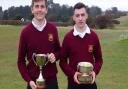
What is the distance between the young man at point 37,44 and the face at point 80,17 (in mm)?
324

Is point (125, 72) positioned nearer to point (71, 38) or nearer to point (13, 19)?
point (71, 38)

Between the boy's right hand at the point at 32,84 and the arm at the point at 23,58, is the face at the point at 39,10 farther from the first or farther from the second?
the boy's right hand at the point at 32,84

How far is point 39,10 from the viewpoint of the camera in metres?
5.46

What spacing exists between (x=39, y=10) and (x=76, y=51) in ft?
2.38

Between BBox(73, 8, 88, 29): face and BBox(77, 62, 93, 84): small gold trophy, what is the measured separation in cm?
52

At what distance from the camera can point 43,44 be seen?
219 inches

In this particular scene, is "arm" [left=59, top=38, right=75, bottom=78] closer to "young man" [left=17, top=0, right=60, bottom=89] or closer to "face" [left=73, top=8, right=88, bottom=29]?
"young man" [left=17, top=0, right=60, bottom=89]

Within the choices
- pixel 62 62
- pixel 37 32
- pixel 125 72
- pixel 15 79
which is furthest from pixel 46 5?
pixel 125 72

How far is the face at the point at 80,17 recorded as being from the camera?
18.2ft

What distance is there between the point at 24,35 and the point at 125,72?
30.8ft

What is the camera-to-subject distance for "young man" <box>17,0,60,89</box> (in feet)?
18.1

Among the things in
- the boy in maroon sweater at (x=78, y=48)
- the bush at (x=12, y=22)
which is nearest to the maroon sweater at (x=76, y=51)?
the boy in maroon sweater at (x=78, y=48)

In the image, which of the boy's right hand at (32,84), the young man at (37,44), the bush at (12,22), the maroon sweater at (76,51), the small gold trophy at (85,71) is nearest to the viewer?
the small gold trophy at (85,71)

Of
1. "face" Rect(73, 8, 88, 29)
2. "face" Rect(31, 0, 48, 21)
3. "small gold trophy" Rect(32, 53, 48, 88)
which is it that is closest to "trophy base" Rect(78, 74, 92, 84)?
"small gold trophy" Rect(32, 53, 48, 88)
